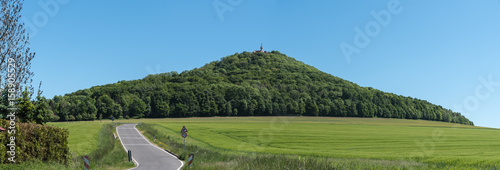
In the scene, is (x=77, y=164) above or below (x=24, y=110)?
below

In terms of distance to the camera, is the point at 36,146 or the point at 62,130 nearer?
the point at 36,146

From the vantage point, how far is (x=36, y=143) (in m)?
17.5

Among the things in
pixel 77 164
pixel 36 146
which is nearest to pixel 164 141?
pixel 77 164

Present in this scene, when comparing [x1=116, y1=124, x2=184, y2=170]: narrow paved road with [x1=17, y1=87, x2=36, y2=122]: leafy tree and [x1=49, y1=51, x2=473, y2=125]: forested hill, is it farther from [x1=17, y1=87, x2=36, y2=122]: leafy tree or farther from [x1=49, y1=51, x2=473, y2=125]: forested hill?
[x1=49, y1=51, x2=473, y2=125]: forested hill

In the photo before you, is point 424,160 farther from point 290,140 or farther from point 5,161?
point 5,161

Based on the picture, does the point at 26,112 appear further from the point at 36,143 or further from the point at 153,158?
the point at 153,158

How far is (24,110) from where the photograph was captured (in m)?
21.0

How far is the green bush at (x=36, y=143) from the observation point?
15.2m

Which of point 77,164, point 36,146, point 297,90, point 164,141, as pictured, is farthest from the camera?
point 297,90

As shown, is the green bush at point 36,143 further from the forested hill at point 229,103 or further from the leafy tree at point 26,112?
the forested hill at point 229,103

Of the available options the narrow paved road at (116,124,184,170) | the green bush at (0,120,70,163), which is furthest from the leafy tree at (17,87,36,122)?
the narrow paved road at (116,124,184,170)

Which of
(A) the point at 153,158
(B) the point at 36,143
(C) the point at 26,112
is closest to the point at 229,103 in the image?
(A) the point at 153,158

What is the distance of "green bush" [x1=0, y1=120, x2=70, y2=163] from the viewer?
15.2m

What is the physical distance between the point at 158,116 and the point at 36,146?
107m
